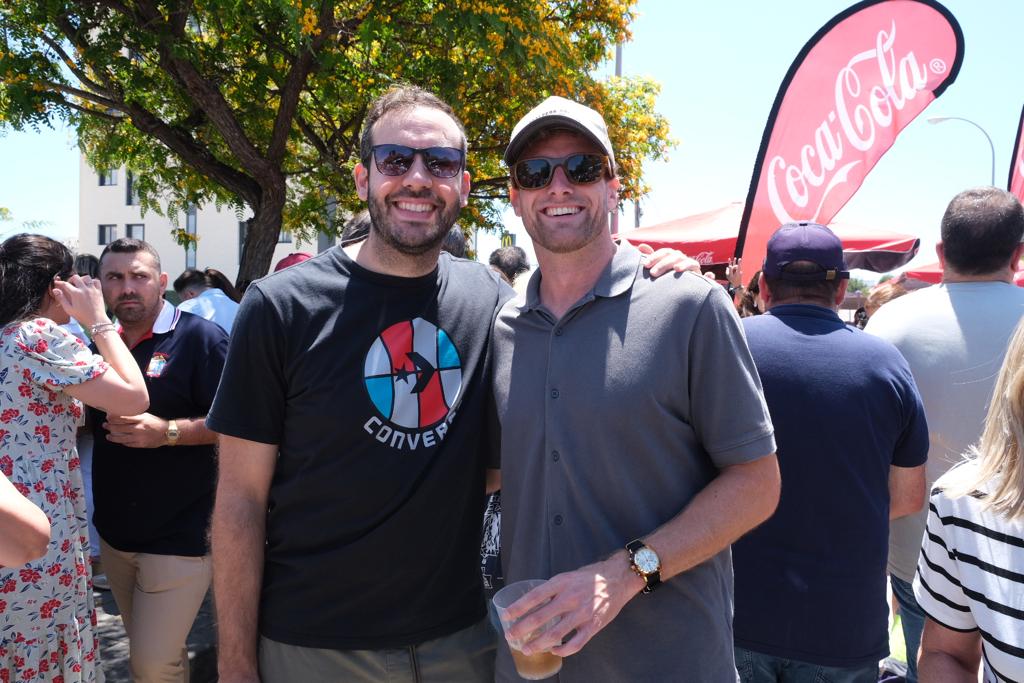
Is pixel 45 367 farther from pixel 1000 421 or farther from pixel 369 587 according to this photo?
pixel 1000 421

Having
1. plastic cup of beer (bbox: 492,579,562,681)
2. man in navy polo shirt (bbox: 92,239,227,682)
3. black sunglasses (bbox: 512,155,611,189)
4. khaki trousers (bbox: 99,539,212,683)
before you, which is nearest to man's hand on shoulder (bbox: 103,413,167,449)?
man in navy polo shirt (bbox: 92,239,227,682)

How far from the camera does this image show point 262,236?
28.0 feet

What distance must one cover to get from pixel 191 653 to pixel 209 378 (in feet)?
Answer: 7.40

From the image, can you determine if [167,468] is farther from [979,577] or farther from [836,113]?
[836,113]

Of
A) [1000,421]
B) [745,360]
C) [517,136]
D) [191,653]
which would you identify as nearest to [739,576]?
[745,360]

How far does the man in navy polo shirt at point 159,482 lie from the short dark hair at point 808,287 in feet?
8.50

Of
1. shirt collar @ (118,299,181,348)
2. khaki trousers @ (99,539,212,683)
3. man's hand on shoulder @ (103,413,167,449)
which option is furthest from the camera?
shirt collar @ (118,299,181,348)

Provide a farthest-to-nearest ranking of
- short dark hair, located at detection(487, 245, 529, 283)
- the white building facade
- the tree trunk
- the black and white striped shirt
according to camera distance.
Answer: the white building facade, the tree trunk, short dark hair, located at detection(487, 245, 529, 283), the black and white striped shirt

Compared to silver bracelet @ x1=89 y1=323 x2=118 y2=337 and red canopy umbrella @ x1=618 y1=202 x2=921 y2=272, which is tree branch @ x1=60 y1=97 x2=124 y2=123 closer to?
silver bracelet @ x1=89 y1=323 x2=118 y2=337

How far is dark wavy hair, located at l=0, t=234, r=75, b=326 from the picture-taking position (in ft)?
9.69

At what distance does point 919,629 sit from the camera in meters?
3.04

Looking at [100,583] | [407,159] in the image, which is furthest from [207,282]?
[407,159]

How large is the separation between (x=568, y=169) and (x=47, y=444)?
229cm

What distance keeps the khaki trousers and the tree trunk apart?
528 centimetres
